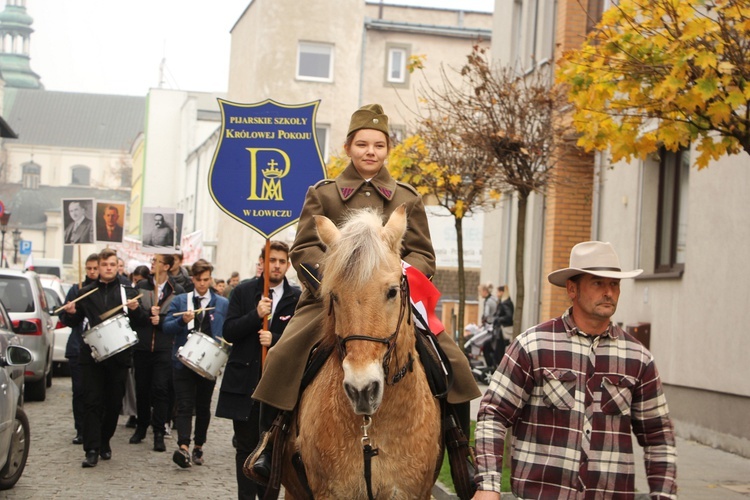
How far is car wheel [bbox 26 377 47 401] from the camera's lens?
791 inches

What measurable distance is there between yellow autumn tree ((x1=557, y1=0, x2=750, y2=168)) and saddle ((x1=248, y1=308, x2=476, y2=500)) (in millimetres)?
3239

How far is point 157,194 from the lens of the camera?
Result: 7944cm

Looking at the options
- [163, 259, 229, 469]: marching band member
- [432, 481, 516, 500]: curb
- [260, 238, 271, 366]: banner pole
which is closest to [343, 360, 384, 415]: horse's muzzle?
[260, 238, 271, 366]: banner pole

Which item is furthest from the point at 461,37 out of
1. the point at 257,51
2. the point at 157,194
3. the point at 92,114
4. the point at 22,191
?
the point at 92,114

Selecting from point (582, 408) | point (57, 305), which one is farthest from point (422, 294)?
point (57, 305)

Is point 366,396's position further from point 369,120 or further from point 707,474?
point 707,474

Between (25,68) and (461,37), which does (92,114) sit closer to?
(25,68)

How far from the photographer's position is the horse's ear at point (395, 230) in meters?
5.93

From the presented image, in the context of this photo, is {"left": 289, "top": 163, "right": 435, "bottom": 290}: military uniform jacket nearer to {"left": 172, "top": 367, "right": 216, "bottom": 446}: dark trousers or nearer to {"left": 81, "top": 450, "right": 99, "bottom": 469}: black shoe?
{"left": 172, "top": 367, "right": 216, "bottom": 446}: dark trousers

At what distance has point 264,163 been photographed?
11945 mm

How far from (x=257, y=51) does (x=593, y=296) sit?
4527cm

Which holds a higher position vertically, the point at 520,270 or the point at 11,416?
the point at 520,270

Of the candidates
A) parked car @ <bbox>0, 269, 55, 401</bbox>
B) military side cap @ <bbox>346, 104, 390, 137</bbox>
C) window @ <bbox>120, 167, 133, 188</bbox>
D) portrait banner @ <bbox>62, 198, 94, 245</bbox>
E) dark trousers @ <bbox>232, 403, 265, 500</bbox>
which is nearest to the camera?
military side cap @ <bbox>346, 104, 390, 137</bbox>

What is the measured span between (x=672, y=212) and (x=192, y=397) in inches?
315
